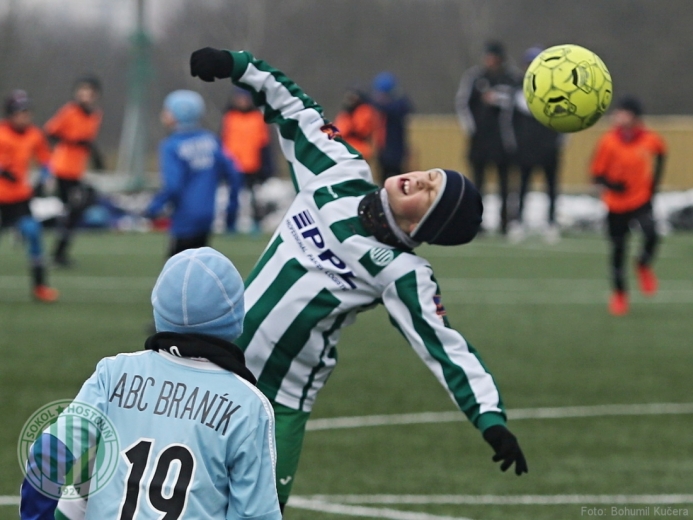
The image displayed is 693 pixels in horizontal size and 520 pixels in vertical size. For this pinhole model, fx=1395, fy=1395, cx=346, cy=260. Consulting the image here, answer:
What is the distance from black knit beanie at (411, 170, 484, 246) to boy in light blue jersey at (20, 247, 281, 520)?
4.93 feet

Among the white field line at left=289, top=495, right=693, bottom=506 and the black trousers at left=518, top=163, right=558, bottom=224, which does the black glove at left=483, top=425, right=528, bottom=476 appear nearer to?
the white field line at left=289, top=495, right=693, bottom=506

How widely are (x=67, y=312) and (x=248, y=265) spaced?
4.43 metres

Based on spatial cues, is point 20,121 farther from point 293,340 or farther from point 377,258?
point 377,258

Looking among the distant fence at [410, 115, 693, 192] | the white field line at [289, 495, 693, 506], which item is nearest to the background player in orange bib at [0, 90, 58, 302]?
the white field line at [289, 495, 693, 506]

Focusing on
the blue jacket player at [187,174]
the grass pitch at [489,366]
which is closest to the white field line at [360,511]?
the grass pitch at [489,366]

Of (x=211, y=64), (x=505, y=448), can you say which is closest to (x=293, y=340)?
(x=505, y=448)

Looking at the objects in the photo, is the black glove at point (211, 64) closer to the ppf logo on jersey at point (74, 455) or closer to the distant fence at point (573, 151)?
the ppf logo on jersey at point (74, 455)

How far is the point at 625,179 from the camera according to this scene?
1413cm

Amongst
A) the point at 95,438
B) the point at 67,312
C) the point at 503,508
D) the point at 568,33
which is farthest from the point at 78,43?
the point at 95,438

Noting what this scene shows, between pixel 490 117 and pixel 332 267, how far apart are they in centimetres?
1732

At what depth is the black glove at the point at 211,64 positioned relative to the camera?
5684 mm

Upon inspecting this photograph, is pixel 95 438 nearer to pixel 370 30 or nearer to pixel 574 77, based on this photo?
pixel 574 77

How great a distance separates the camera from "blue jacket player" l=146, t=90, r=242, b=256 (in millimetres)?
11828

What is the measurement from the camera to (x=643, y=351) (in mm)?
11562
